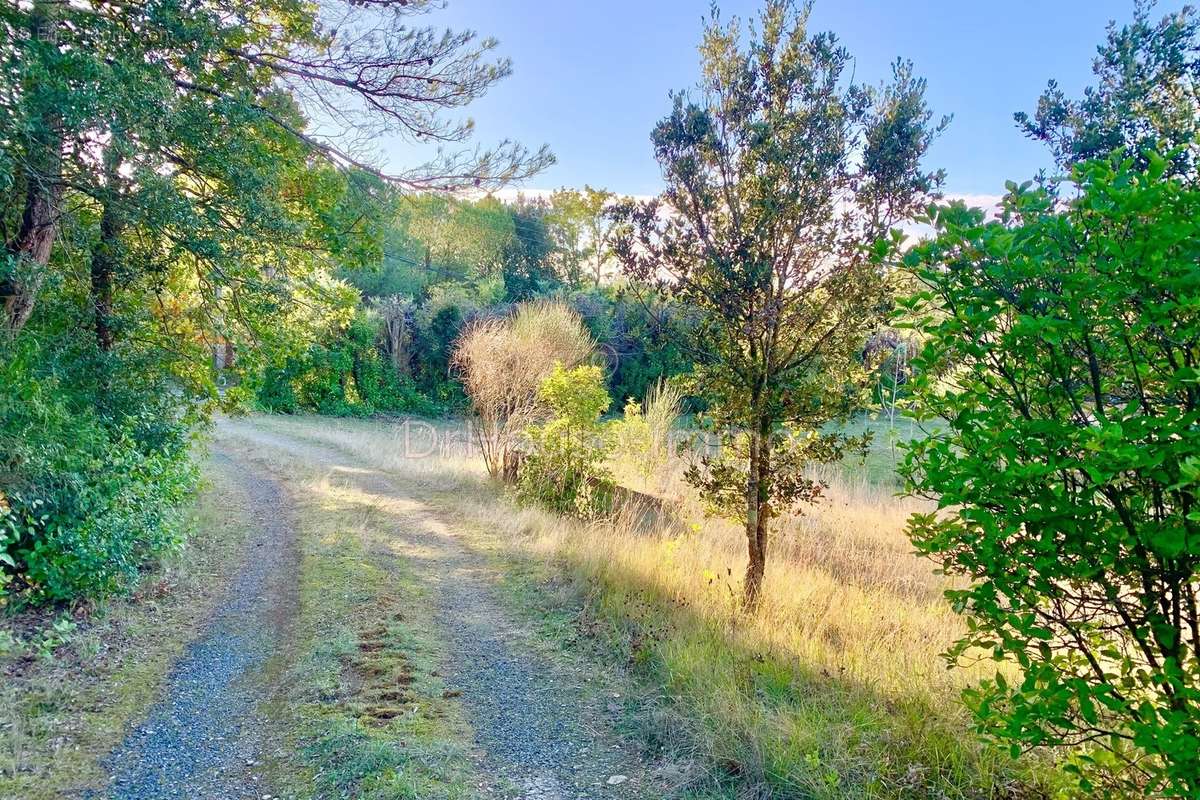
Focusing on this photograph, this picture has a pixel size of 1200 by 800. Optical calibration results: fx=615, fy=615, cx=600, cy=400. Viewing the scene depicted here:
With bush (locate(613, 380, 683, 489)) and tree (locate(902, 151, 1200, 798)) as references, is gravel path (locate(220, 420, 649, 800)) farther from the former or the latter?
bush (locate(613, 380, 683, 489))

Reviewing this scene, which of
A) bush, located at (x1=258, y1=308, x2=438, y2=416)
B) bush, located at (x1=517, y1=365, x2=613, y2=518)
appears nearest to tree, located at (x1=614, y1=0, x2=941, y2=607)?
bush, located at (x1=517, y1=365, x2=613, y2=518)

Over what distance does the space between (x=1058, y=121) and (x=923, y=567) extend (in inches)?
197

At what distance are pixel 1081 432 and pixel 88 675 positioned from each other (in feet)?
20.4

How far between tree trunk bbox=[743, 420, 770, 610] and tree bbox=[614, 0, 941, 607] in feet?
0.04

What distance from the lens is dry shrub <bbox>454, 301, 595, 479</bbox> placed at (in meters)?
12.5

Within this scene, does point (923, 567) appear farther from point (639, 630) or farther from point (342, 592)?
point (342, 592)

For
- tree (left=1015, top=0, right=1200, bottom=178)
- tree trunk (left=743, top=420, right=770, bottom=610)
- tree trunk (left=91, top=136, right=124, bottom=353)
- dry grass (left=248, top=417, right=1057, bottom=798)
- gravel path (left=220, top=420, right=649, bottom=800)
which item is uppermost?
tree (left=1015, top=0, right=1200, bottom=178)

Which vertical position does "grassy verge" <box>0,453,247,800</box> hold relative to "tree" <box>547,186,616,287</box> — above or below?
below

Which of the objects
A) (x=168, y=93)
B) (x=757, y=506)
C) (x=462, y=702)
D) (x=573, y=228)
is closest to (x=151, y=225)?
(x=168, y=93)

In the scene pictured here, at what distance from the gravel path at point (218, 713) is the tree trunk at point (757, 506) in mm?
3807

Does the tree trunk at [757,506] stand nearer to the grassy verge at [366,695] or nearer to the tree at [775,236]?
the tree at [775,236]

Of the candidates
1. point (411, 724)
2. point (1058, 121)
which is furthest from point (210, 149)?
point (1058, 121)

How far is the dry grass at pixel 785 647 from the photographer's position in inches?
123

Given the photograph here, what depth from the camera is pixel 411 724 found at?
388 centimetres
